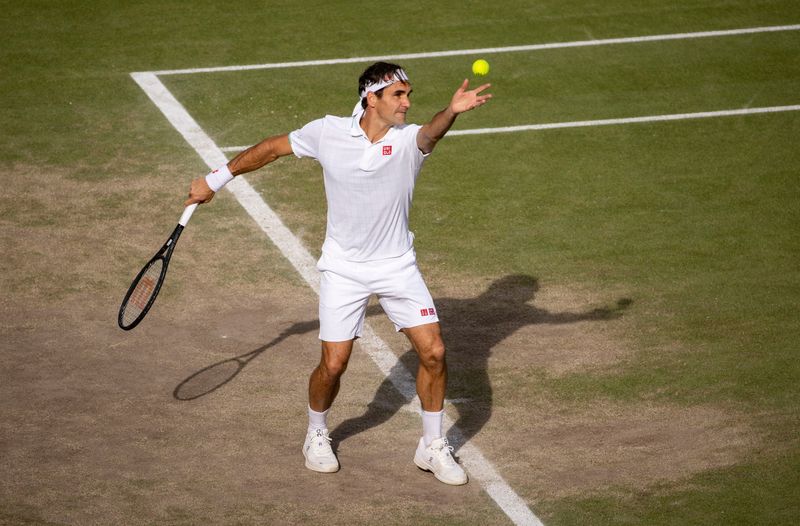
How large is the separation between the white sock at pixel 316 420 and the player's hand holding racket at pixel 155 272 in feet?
4.27

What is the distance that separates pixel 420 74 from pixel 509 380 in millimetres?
6582

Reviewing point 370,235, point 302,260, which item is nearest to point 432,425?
point 370,235

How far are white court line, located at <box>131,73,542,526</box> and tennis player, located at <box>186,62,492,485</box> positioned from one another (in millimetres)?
258

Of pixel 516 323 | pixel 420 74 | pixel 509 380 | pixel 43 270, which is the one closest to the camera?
pixel 509 380

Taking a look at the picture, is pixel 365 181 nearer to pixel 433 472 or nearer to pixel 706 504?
pixel 433 472

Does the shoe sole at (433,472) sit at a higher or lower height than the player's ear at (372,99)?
lower

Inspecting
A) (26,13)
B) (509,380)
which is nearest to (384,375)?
(509,380)

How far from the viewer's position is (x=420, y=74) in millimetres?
15109

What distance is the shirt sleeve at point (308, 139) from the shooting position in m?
7.97

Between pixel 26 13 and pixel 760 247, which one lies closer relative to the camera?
pixel 760 247

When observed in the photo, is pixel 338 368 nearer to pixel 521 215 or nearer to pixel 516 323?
pixel 516 323

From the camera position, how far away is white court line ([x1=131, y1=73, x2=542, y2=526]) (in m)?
7.98

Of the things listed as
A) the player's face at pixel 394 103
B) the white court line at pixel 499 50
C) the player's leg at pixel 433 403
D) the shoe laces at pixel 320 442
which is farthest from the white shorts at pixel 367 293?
the white court line at pixel 499 50

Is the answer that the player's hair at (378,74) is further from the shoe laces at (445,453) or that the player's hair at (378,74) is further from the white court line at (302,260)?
the white court line at (302,260)
